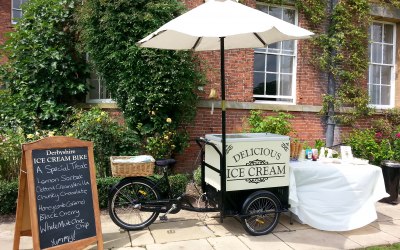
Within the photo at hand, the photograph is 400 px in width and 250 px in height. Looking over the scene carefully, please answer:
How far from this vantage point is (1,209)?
521 cm

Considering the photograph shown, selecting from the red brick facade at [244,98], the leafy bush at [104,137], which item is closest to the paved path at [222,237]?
the leafy bush at [104,137]

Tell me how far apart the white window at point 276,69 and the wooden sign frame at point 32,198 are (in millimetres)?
5017

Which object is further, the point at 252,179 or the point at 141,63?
the point at 141,63

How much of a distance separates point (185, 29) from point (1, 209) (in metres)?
3.89

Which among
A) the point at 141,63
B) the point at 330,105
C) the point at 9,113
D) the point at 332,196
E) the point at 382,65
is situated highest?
the point at 382,65

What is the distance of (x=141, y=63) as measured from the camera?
6.52 meters

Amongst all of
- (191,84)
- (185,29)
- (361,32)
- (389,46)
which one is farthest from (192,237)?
(389,46)

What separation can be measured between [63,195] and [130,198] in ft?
3.34

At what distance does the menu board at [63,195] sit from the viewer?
3.75 m

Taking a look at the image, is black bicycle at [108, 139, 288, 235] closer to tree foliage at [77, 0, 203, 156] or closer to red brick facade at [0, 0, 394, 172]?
tree foliage at [77, 0, 203, 156]

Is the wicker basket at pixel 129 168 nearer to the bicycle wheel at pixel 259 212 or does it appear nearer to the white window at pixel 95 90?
the bicycle wheel at pixel 259 212

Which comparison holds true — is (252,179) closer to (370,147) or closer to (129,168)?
(129,168)

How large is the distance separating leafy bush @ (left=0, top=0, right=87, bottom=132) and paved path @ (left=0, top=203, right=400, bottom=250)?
10.1 ft

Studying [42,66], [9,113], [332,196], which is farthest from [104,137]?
[332,196]
